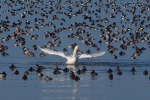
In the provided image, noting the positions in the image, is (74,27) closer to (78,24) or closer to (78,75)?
(78,24)

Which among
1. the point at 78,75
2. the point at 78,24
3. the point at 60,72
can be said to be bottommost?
the point at 78,75

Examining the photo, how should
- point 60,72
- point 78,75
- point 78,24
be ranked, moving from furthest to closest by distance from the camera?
point 78,24 < point 60,72 < point 78,75

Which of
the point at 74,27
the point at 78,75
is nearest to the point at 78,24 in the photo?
the point at 74,27

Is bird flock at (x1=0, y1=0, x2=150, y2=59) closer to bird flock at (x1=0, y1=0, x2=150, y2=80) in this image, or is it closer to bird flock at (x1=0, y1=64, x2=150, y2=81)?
bird flock at (x1=0, y1=0, x2=150, y2=80)

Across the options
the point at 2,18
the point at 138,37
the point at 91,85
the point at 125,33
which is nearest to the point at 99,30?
the point at 125,33

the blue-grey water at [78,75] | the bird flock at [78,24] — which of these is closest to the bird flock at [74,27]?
the bird flock at [78,24]

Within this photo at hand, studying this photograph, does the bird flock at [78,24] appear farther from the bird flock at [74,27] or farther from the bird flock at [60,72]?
the bird flock at [60,72]

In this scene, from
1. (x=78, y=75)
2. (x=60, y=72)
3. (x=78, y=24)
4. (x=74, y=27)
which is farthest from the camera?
(x=78, y=24)

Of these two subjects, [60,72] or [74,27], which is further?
[74,27]

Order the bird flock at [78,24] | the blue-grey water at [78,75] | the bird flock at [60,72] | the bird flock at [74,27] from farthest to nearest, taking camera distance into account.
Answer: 1. the bird flock at [78,24]
2. the bird flock at [74,27]
3. the bird flock at [60,72]
4. the blue-grey water at [78,75]

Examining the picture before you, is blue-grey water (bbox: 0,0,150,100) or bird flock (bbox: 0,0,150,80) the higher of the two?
bird flock (bbox: 0,0,150,80)

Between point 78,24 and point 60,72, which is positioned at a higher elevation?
point 78,24

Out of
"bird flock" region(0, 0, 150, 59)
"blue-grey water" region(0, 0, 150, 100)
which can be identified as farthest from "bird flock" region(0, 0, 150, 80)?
"blue-grey water" region(0, 0, 150, 100)

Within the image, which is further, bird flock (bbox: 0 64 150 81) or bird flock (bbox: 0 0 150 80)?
bird flock (bbox: 0 0 150 80)
